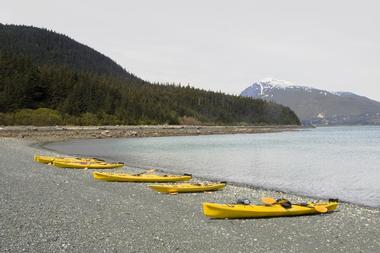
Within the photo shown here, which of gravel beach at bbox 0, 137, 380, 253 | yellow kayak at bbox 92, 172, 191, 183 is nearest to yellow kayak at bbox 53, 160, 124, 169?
yellow kayak at bbox 92, 172, 191, 183

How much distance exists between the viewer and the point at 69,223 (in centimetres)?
1258

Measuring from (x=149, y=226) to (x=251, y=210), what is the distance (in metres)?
3.86

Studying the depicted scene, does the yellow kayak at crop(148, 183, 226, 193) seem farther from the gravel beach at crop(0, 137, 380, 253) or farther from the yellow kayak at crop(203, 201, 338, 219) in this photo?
the yellow kayak at crop(203, 201, 338, 219)

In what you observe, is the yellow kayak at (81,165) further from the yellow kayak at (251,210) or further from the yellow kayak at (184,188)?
the yellow kayak at (251,210)

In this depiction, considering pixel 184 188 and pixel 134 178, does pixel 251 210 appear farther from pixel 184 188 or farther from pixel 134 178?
pixel 134 178

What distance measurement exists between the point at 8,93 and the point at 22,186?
8240 cm

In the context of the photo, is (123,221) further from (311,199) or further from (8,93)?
(8,93)

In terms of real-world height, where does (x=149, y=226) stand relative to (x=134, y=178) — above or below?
below

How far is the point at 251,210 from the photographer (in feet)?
47.3

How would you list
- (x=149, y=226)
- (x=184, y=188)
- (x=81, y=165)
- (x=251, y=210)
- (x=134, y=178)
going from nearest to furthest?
1. (x=149, y=226)
2. (x=251, y=210)
3. (x=184, y=188)
4. (x=134, y=178)
5. (x=81, y=165)

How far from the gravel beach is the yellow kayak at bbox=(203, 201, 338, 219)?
22cm

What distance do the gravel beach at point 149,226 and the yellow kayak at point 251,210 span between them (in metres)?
0.22

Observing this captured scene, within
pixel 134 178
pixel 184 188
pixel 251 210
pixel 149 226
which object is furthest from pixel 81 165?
pixel 251 210

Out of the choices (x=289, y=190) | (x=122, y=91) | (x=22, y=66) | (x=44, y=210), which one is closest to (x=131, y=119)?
(x=122, y=91)
